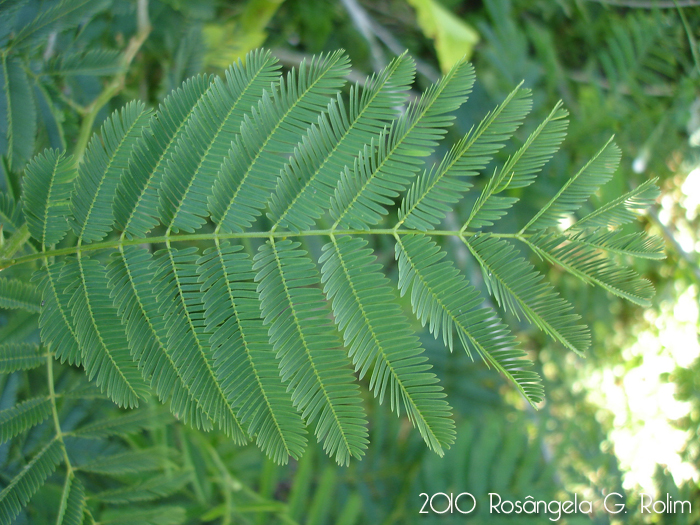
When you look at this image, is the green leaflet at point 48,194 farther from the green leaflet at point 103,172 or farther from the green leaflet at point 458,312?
the green leaflet at point 458,312

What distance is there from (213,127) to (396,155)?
0.37 metres

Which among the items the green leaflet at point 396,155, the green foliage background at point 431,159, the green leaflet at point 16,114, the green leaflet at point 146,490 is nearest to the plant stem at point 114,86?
the green foliage background at point 431,159

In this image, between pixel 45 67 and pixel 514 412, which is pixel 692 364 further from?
pixel 45 67

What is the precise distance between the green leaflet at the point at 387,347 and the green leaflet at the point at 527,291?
199mm

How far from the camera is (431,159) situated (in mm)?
2176

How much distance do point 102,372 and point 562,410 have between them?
→ 2.52 m

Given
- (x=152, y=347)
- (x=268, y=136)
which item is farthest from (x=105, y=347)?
(x=268, y=136)

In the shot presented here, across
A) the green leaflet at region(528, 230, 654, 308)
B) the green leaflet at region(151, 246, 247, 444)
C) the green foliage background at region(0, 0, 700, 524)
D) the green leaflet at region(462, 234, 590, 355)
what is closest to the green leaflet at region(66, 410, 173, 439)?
the green foliage background at region(0, 0, 700, 524)

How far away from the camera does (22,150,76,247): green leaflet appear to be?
90cm

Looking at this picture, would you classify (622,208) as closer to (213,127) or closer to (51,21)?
(213,127)

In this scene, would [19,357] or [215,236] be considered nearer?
[215,236]

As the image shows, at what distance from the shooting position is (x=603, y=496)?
7.00 ft

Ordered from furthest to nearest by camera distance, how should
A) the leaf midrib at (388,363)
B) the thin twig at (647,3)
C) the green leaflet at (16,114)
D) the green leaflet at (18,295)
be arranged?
1. the thin twig at (647,3)
2. the green leaflet at (16,114)
3. the green leaflet at (18,295)
4. the leaf midrib at (388,363)

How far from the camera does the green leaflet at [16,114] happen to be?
113 cm
